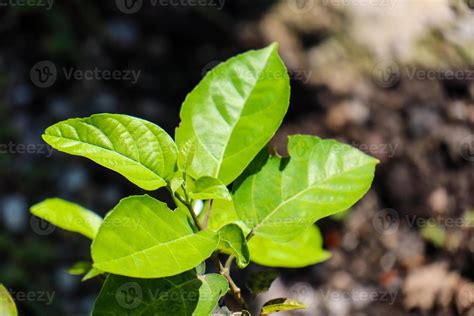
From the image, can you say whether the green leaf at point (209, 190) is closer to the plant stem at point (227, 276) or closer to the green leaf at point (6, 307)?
the plant stem at point (227, 276)

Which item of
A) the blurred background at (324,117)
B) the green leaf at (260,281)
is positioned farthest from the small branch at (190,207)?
the blurred background at (324,117)

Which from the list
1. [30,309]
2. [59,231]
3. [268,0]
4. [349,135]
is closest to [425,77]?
[349,135]

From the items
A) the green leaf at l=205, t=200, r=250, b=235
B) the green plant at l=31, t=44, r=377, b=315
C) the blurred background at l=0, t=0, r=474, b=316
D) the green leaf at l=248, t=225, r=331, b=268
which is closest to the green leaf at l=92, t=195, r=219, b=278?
the green plant at l=31, t=44, r=377, b=315

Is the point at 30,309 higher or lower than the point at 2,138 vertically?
lower

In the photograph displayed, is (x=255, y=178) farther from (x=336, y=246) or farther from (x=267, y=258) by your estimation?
(x=336, y=246)

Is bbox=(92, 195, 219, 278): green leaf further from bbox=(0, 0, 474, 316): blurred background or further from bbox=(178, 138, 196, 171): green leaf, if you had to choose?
bbox=(0, 0, 474, 316): blurred background

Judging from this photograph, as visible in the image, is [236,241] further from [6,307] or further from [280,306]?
[6,307]
